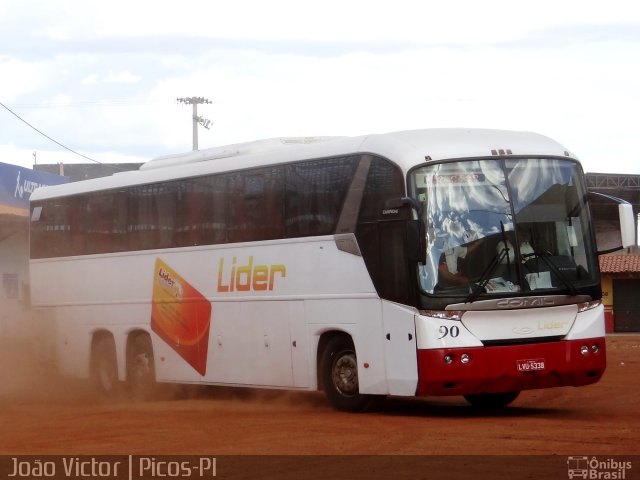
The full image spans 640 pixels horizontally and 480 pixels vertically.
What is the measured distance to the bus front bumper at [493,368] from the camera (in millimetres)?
15180

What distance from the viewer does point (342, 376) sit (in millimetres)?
16984

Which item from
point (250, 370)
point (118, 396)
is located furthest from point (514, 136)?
point (118, 396)

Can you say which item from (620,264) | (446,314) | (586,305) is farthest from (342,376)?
(620,264)

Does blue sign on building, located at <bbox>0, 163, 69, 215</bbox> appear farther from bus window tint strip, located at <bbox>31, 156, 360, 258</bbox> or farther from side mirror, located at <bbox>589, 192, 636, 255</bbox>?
side mirror, located at <bbox>589, 192, 636, 255</bbox>

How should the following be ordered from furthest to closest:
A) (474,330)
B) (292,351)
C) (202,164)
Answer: (202,164) < (292,351) < (474,330)

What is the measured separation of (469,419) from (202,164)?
6.90m

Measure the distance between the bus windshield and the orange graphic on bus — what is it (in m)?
5.53

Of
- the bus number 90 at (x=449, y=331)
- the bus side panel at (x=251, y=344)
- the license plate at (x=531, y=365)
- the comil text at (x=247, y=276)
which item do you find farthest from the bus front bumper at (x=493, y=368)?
the comil text at (x=247, y=276)

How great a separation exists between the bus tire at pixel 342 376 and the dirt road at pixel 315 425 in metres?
0.21

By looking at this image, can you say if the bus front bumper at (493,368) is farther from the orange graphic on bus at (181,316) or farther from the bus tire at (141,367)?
the bus tire at (141,367)

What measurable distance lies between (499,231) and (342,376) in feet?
10.3

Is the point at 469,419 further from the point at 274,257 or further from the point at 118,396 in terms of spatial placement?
the point at 118,396

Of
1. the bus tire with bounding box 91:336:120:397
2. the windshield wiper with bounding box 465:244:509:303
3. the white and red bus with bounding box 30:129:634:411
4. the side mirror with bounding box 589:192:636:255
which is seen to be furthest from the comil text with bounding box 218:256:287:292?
the side mirror with bounding box 589:192:636:255

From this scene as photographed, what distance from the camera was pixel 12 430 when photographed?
50.3 ft
